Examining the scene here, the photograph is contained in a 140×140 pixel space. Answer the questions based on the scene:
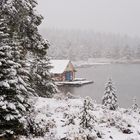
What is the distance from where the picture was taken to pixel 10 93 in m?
9.91

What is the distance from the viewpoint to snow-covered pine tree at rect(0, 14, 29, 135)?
9.55m

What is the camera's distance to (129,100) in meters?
48.8

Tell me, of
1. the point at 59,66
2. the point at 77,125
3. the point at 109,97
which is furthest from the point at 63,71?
the point at 77,125

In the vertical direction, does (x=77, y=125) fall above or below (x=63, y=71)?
above

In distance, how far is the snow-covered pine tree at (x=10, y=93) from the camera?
9.55 metres

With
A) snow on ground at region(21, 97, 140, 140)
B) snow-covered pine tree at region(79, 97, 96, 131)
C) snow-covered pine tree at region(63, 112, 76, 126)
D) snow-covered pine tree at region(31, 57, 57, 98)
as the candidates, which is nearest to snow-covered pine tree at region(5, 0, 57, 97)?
snow on ground at region(21, 97, 140, 140)

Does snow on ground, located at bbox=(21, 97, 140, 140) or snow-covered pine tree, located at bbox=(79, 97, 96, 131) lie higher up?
snow-covered pine tree, located at bbox=(79, 97, 96, 131)

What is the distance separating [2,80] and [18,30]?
432 cm

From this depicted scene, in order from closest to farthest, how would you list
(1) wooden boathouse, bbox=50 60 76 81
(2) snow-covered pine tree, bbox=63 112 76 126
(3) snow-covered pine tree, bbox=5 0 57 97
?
(2) snow-covered pine tree, bbox=63 112 76 126 < (3) snow-covered pine tree, bbox=5 0 57 97 < (1) wooden boathouse, bbox=50 60 76 81

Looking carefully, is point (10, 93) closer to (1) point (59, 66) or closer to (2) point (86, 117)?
(2) point (86, 117)

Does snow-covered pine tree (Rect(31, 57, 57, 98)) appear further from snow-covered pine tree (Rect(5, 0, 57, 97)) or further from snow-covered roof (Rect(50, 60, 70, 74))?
snow-covered roof (Rect(50, 60, 70, 74))

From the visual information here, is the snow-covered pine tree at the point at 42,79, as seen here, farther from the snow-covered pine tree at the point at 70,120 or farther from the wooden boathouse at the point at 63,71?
the wooden boathouse at the point at 63,71

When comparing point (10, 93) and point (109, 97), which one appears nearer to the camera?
point (10, 93)

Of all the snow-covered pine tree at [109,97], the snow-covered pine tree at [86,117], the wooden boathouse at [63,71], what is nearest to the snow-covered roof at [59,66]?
the wooden boathouse at [63,71]
